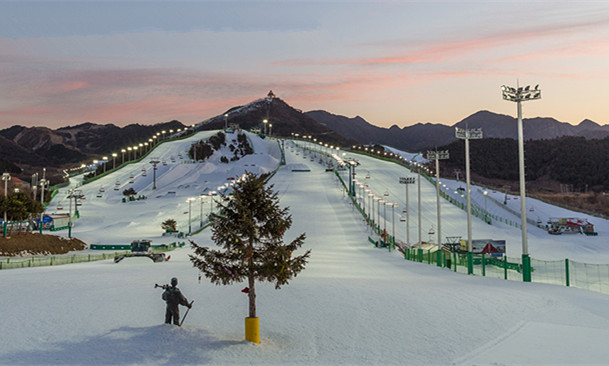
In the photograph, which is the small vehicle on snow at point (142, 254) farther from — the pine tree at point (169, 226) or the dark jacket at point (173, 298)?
the dark jacket at point (173, 298)

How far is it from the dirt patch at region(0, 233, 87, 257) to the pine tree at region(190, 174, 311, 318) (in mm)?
36064

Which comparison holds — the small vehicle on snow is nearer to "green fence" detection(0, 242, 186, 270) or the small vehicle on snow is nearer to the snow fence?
"green fence" detection(0, 242, 186, 270)

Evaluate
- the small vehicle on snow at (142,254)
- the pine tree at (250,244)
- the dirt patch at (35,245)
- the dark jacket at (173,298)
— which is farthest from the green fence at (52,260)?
the pine tree at (250,244)

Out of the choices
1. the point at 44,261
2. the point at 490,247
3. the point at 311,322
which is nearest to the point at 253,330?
the point at 311,322

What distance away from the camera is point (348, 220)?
63531 mm

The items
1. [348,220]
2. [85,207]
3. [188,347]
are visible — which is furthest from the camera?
[85,207]

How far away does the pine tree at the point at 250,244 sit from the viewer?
1145 cm

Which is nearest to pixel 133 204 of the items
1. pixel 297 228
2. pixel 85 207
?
pixel 85 207

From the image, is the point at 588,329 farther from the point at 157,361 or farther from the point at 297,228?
the point at 297,228

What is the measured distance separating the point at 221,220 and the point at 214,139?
15473 cm

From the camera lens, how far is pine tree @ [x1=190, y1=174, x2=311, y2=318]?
11.4m

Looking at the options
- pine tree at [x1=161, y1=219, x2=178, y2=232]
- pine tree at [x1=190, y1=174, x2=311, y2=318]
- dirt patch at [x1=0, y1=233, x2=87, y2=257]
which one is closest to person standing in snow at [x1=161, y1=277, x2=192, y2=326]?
pine tree at [x1=190, y1=174, x2=311, y2=318]

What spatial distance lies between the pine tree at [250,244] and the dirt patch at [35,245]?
3606 cm

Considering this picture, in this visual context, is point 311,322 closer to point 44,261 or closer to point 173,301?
point 173,301
